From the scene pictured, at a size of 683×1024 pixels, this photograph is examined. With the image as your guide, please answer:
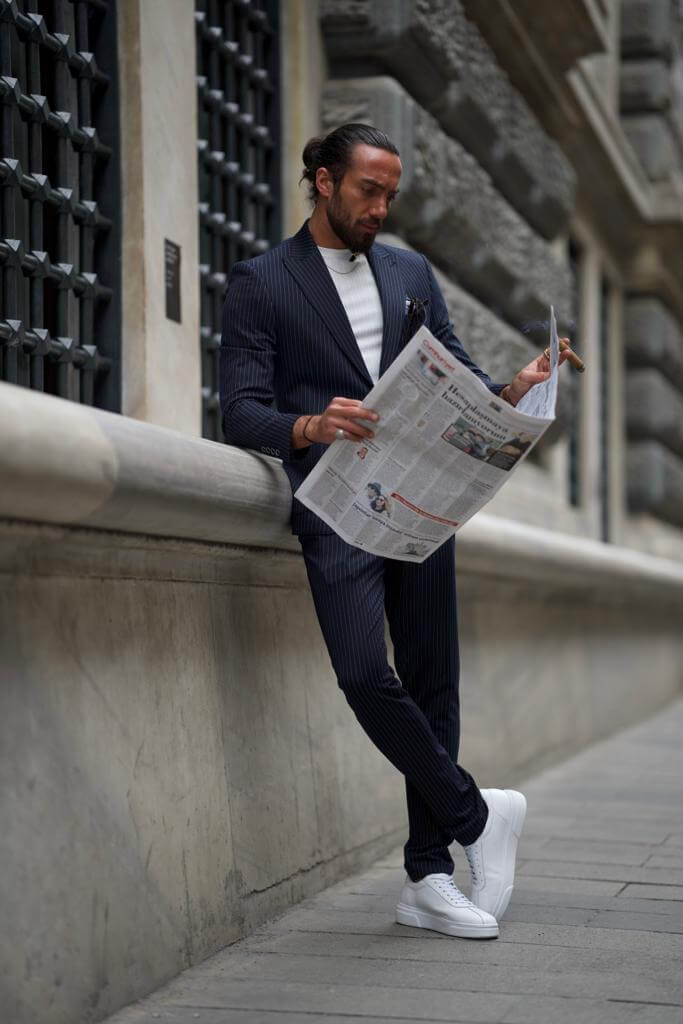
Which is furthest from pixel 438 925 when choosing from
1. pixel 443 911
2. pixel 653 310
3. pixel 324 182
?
pixel 653 310

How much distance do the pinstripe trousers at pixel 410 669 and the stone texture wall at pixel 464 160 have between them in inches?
69.8

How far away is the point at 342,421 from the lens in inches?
125

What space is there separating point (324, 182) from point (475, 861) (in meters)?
1.53

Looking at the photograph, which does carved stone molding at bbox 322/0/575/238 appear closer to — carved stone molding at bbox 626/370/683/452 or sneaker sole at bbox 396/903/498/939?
sneaker sole at bbox 396/903/498/939

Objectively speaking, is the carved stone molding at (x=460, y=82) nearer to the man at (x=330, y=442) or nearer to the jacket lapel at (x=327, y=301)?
the man at (x=330, y=442)

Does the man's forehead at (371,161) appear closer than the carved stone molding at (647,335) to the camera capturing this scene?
Yes

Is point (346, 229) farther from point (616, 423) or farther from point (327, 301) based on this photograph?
point (616, 423)

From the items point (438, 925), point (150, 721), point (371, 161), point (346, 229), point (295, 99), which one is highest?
point (295, 99)

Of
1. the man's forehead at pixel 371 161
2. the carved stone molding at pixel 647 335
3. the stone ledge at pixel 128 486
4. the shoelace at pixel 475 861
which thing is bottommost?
the shoelace at pixel 475 861

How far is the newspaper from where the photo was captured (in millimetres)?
3121

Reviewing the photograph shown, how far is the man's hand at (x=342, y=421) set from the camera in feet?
10.4

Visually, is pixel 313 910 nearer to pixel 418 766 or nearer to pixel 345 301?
pixel 418 766

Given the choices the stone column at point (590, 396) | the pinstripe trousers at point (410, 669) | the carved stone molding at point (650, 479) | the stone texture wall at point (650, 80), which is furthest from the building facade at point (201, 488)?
the carved stone molding at point (650, 479)

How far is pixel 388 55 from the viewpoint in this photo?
581 cm
